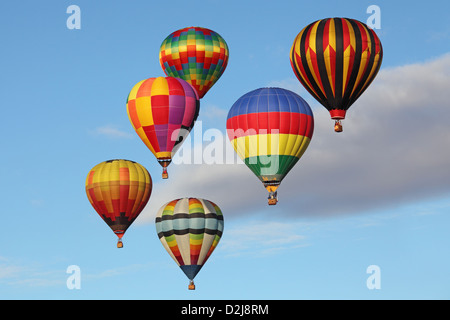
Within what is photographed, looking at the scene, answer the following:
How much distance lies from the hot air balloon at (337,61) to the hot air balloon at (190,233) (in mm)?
7607

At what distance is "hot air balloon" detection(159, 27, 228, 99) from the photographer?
5372 centimetres

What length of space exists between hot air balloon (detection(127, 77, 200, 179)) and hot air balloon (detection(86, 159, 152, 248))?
2.61 meters

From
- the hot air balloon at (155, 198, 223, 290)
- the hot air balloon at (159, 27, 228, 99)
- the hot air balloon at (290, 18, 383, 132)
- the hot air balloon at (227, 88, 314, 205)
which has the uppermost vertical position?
the hot air balloon at (159, 27, 228, 99)

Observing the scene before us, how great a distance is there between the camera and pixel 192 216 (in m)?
50.8

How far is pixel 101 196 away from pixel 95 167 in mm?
1660

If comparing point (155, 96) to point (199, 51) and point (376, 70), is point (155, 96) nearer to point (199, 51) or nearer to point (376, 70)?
point (199, 51)

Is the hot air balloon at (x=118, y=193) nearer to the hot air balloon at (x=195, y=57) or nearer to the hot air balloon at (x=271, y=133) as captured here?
the hot air balloon at (x=195, y=57)

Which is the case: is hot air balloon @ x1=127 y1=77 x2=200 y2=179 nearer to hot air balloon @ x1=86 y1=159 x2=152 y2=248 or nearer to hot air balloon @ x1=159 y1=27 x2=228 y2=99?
hot air balloon @ x1=86 y1=159 x2=152 y2=248

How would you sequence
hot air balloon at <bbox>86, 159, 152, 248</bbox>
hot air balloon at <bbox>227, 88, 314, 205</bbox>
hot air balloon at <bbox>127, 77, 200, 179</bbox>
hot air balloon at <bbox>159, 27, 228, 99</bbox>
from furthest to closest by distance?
hot air balloon at <bbox>159, 27, 228, 99</bbox> → hot air balloon at <bbox>86, 159, 152, 248</bbox> → hot air balloon at <bbox>127, 77, 200, 179</bbox> → hot air balloon at <bbox>227, 88, 314, 205</bbox>

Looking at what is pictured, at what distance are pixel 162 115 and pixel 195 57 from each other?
6099mm

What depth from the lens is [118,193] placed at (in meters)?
50.6

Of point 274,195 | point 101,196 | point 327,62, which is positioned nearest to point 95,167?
point 101,196

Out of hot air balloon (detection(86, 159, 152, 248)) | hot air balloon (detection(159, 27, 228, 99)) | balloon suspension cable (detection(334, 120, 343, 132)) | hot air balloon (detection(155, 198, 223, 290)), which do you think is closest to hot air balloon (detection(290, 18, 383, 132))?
balloon suspension cable (detection(334, 120, 343, 132))

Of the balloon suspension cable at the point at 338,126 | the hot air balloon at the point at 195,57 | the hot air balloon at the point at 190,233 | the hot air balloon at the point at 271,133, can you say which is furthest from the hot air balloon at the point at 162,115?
the balloon suspension cable at the point at 338,126
